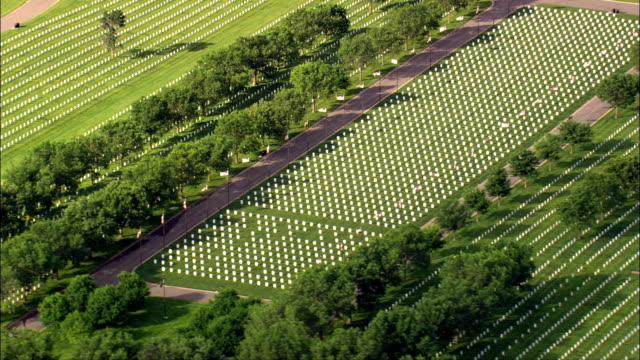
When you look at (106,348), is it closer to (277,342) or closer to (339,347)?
(277,342)

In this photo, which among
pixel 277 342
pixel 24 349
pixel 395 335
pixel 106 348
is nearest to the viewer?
pixel 277 342

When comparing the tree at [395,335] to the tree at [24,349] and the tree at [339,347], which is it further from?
the tree at [24,349]

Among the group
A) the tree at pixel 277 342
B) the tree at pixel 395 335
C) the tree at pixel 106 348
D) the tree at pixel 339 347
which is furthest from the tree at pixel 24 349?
the tree at pixel 395 335

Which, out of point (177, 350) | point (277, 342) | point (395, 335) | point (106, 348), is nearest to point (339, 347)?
point (277, 342)

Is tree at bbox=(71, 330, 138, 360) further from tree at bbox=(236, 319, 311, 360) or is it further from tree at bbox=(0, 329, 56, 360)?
tree at bbox=(236, 319, 311, 360)

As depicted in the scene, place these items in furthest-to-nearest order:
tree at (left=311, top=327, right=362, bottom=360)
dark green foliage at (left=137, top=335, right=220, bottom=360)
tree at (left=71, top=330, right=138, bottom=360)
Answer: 1. tree at (left=71, top=330, right=138, bottom=360)
2. dark green foliage at (left=137, top=335, right=220, bottom=360)
3. tree at (left=311, top=327, right=362, bottom=360)

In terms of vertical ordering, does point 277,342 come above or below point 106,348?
below

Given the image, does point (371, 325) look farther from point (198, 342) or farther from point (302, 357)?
point (198, 342)

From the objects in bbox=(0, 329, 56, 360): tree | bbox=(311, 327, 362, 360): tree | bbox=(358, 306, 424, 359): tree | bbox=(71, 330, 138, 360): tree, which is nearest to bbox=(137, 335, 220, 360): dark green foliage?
bbox=(71, 330, 138, 360): tree

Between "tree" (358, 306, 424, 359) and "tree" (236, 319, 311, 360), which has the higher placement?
"tree" (236, 319, 311, 360)
